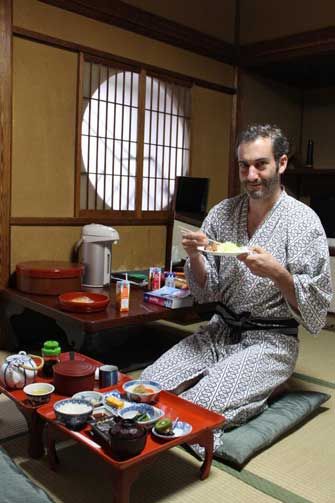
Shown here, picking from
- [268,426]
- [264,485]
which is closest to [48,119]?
[268,426]

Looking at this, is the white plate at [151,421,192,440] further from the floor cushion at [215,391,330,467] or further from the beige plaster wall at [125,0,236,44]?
the beige plaster wall at [125,0,236,44]

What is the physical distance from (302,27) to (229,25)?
0.70 m

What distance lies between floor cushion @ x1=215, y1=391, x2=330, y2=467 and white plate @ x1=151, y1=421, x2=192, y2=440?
32 centimetres

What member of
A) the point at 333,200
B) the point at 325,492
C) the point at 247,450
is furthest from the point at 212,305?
the point at 333,200

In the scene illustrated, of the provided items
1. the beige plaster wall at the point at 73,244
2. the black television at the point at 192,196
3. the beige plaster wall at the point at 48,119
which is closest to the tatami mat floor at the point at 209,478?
the beige plaster wall at the point at 73,244

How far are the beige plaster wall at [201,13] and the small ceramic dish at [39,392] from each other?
10.2ft

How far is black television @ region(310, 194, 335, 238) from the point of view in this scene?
216 inches

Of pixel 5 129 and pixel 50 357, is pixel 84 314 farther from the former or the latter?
pixel 5 129

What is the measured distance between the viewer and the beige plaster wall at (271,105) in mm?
5095

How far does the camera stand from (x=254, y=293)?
2395 mm

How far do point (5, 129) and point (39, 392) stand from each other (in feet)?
6.45

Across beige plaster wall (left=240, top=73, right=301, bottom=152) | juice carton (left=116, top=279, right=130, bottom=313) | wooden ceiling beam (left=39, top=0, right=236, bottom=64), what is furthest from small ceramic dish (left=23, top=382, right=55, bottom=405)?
beige plaster wall (left=240, top=73, right=301, bottom=152)

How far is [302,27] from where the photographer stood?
15.0 feet

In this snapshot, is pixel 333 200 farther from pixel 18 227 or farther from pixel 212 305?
pixel 18 227
